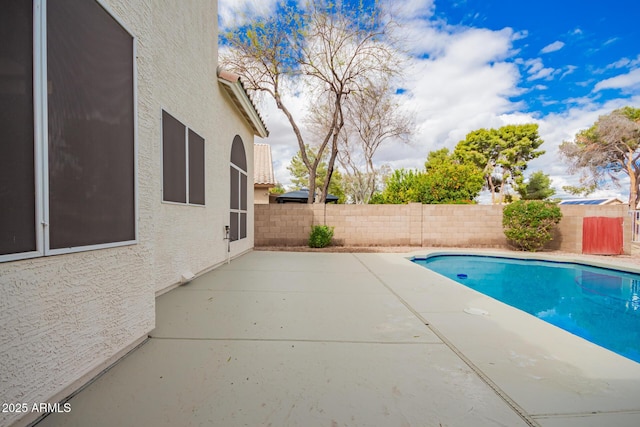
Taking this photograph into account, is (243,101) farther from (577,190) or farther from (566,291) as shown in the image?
(577,190)

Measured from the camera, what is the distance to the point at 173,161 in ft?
13.6

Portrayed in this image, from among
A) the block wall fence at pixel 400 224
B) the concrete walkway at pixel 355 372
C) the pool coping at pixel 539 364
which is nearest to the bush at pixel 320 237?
the block wall fence at pixel 400 224

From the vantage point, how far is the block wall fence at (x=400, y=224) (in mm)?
10711

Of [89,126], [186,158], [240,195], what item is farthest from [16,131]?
[240,195]

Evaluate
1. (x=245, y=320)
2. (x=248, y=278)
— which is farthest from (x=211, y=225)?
(x=245, y=320)

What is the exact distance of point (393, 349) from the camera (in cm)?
249

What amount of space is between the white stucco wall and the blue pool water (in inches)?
224

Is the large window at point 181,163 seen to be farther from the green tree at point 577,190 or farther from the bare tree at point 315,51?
the green tree at point 577,190

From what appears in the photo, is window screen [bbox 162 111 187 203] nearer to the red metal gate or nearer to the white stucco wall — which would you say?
the white stucco wall

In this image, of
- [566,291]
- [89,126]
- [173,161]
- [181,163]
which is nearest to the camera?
[89,126]

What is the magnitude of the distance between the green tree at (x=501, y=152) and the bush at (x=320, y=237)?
2631 cm

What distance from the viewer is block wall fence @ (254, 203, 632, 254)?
1071cm

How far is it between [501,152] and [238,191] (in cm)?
3109

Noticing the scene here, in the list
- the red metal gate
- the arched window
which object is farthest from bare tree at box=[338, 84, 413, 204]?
the red metal gate
